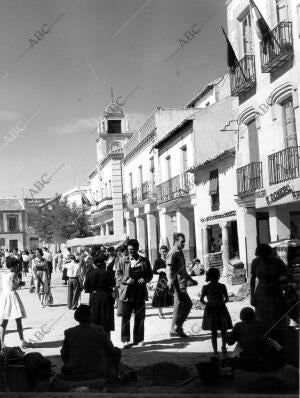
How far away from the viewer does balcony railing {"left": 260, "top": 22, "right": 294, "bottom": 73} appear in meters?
13.2

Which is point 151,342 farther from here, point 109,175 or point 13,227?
point 13,227

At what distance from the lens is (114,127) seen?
42.8 metres

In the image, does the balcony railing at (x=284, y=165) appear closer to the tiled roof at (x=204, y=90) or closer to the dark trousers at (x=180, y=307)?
the dark trousers at (x=180, y=307)

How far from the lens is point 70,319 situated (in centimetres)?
1182

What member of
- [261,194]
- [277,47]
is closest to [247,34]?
[277,47]

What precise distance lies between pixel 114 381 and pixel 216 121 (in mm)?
18268

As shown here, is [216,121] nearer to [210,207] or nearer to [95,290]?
[210,207]

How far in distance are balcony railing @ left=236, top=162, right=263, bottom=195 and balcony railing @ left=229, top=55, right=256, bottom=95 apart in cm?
217

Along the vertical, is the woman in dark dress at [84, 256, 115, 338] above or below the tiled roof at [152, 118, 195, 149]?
below

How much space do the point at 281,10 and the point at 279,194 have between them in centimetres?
464

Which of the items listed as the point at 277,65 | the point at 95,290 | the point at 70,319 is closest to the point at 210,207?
the point at 277,65

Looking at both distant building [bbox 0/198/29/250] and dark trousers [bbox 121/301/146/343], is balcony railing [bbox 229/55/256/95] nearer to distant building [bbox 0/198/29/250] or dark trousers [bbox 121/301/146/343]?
dark trousers [bbox 121/301/146/343]

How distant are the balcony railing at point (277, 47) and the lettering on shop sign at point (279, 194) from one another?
10.1 ft

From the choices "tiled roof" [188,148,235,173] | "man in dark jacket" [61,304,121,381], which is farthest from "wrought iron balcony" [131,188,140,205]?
"man in dark jacket" [61,304,121,381]
